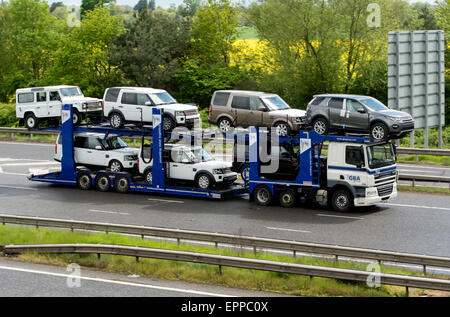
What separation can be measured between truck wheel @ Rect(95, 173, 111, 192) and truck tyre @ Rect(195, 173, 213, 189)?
3.80 metres

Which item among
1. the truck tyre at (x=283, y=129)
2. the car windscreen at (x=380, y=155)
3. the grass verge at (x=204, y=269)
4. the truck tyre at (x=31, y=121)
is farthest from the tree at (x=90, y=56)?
the grass verge at (x=204, y=269)

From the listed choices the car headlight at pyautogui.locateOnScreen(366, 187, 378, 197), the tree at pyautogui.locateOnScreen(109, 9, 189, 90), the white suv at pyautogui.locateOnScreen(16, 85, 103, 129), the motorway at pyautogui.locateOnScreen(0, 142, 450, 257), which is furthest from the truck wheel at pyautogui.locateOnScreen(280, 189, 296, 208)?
the tree at pyautogui.locateOnScreen(109, 9, 189, 90)

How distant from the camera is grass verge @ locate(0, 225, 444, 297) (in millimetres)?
13523

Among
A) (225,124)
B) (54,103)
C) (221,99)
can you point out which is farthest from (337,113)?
(54,103)

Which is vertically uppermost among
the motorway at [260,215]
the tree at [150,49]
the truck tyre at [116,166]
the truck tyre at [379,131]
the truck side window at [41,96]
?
the tree at [150,49]

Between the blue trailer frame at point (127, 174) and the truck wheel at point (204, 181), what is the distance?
0.23 metres

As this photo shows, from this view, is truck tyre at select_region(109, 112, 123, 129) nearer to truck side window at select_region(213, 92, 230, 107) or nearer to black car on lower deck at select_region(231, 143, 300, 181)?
truck side window at select_region(213, 92, 230, 107)

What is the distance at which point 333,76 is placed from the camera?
1738 inches

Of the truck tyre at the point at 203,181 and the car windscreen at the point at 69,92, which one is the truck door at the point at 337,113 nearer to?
the truck tyre at the point at 203,181

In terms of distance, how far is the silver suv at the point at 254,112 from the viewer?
23328mm

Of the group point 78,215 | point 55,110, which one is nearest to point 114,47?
point 55,110

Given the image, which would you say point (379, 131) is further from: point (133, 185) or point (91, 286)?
point (91, 286)

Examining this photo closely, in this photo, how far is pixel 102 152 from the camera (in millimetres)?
26109
